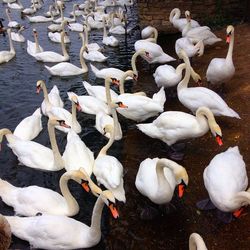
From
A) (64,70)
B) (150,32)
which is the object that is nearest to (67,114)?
(64,70)

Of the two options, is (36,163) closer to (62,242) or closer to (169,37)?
(62,242)

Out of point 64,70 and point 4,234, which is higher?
point 4,234

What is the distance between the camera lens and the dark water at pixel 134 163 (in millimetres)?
5480

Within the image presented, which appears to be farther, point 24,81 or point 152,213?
point 24,81

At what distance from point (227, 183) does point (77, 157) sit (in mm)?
2923

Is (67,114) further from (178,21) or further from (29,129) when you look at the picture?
(178,21)

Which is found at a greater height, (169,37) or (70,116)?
(70,116)

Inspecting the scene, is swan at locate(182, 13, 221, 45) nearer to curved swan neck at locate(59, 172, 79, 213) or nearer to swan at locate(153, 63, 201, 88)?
swan at locate(153, 63, 201, 88)

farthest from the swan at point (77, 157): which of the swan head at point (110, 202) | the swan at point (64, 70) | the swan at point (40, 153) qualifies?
the swan at point (64, 70)

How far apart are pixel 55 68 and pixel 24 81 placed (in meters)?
1.04

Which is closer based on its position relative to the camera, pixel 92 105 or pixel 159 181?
pixel 159 181

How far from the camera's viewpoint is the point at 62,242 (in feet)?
17.4

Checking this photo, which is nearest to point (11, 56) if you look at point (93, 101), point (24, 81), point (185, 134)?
point (24, 81)

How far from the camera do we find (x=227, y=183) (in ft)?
17.4
